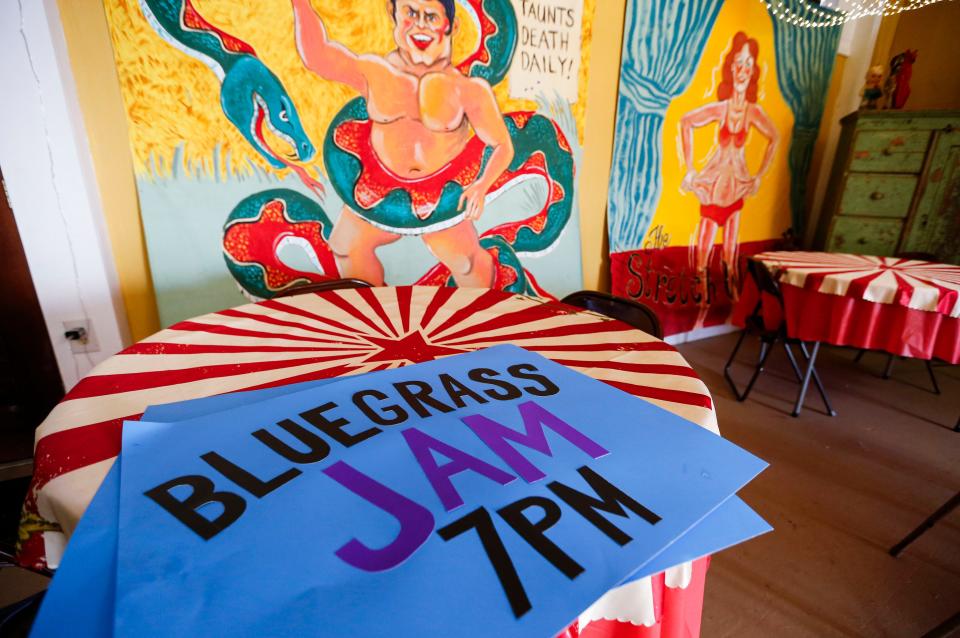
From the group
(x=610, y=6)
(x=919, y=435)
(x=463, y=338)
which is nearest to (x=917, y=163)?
(x=919, y=435)

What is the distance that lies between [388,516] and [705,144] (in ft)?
10.6

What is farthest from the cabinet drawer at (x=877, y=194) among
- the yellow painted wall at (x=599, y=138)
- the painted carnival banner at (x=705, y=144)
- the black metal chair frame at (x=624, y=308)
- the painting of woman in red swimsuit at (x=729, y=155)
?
the black metal chair frame at (x=624, y=308)

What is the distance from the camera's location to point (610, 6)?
2266 millimetres

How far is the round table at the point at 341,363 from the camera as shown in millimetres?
519

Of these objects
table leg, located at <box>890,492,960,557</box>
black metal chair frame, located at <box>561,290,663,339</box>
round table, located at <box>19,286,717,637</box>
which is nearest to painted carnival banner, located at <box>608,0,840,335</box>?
black metal chair frame, located at <box>561,290,663,339</box>

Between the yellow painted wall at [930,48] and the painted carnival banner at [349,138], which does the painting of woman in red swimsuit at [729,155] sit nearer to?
the painted carnival banner at [349,138]

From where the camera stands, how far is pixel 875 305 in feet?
6.19

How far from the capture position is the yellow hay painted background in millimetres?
1435

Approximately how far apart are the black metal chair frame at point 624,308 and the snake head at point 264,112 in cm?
126

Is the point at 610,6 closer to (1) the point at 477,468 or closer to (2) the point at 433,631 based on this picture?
(1) the point at 477,468

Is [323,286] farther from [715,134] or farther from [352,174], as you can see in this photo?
[715,134]

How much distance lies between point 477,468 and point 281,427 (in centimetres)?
28

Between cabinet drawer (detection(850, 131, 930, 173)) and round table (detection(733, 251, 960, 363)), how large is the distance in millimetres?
1264

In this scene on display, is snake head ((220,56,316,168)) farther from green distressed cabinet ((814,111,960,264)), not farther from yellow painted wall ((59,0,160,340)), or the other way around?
green distressed cabinet ((814,111,960,264))
